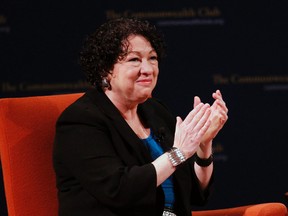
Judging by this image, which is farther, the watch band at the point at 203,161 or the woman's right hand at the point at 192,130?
the watch band at the point at 203,161

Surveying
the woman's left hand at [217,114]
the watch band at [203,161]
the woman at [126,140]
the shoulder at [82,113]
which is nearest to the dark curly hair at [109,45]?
the woman at [126,140]

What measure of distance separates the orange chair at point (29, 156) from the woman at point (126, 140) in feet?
0.40

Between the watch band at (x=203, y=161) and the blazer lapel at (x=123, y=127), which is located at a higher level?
the blazer lapel at (x=123, y=127)

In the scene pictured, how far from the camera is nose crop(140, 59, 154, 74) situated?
2201 mm

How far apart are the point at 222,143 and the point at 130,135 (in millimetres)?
2297

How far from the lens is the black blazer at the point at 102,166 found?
6.68 ft

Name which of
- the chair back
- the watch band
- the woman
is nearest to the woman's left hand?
the woman

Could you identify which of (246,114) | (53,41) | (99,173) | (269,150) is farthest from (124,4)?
(99,173)

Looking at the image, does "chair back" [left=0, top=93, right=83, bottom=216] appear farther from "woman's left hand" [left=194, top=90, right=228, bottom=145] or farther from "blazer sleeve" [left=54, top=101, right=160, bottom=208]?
"woman's left hand" [left=194, top=90, right=228, bottom=145]

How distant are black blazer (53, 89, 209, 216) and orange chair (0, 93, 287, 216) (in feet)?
0.40

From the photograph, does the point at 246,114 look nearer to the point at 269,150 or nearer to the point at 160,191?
the point at 269,150

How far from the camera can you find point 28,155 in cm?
226

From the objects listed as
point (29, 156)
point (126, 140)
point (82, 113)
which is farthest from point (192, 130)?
point (29, 156)

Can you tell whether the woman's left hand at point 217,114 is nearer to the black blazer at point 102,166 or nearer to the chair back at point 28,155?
the black blazer at point 102,166
